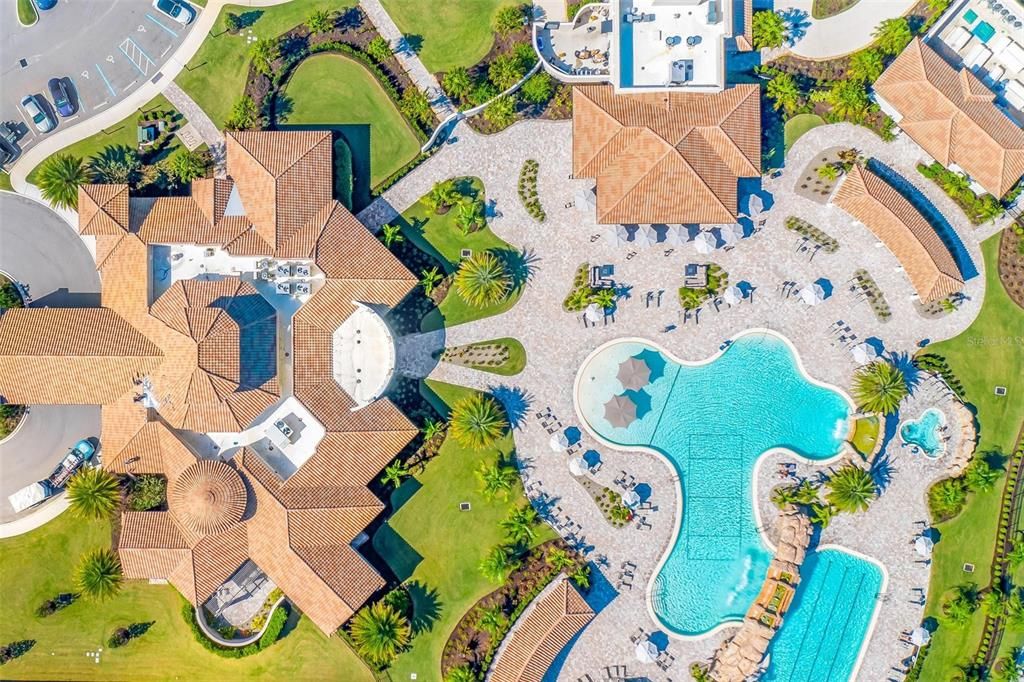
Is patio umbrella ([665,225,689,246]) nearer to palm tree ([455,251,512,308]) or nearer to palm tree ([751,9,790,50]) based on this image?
palm tree ([455,251,512,308])

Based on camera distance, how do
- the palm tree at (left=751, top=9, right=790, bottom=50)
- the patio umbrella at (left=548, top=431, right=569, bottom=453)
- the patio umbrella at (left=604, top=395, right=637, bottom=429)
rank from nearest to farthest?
1. the patio umbrella at (left=604, top=395, right=637, bottom=429)
2. the patio umbrella at (left=548, top=431, right=569, bottom=453)
3. the palm tree at (left=751, top=9, right=790, bottom=50)

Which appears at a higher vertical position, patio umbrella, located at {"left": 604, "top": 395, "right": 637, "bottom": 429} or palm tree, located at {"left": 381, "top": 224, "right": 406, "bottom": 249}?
palm tree, located at {"left": 381, "top": 224, "right": 406, "bottom": 249}

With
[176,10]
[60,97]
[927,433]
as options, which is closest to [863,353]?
A: [927,433]

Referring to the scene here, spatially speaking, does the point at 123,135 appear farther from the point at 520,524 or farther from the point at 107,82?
the point at 520,524

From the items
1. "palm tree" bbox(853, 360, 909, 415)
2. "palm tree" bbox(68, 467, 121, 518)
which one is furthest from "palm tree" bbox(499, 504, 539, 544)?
"palm tree" bbox(68, 467, 121, 518)

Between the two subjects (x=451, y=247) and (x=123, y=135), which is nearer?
(x=451, y=247)

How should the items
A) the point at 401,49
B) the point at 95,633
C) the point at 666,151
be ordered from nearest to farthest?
the point at 666,151 → the point at 95,633 → the point at 401,49

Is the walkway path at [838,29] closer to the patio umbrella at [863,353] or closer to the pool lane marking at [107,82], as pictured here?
the patio umbrella at [863,353]

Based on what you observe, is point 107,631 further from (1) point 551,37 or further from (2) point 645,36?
(2) point 645,36
